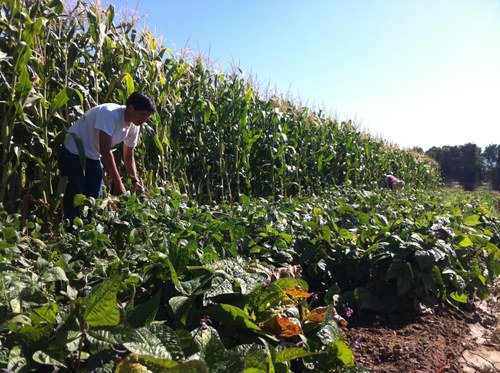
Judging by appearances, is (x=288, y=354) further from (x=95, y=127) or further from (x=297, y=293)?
(x=95, y=127)

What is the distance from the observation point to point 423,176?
21016 mm

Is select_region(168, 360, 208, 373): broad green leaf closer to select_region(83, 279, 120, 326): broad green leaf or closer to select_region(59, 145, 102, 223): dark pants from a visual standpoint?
select_region(83, 279, 120, 326): broad green leaf

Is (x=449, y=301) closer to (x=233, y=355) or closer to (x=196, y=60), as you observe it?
(x=233, y=355)

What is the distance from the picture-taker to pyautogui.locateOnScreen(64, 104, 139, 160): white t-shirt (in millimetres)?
4152

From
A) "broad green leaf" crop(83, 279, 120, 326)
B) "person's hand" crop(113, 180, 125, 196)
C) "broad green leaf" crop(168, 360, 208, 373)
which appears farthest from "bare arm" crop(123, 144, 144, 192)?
"broad green leaf" crop(168, 360, 208, 373)

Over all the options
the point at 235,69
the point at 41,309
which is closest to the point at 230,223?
the point at 41,309

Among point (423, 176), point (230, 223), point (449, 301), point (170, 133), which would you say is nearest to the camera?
point (230, 223)

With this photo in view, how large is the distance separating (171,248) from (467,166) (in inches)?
1739

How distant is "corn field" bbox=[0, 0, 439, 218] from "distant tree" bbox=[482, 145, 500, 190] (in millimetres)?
38179

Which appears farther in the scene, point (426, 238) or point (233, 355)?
point (426, 238)

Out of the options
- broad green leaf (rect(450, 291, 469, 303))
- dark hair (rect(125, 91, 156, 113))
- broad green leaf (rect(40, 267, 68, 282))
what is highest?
dark hair (rect(125, 91, 156, 113))

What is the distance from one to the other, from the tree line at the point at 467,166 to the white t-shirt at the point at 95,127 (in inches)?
1578

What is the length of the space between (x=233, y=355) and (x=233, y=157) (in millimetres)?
6236

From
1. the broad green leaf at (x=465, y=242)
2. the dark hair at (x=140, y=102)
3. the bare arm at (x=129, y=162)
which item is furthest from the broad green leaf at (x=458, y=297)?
the bare arm at (x=129, y=162)
